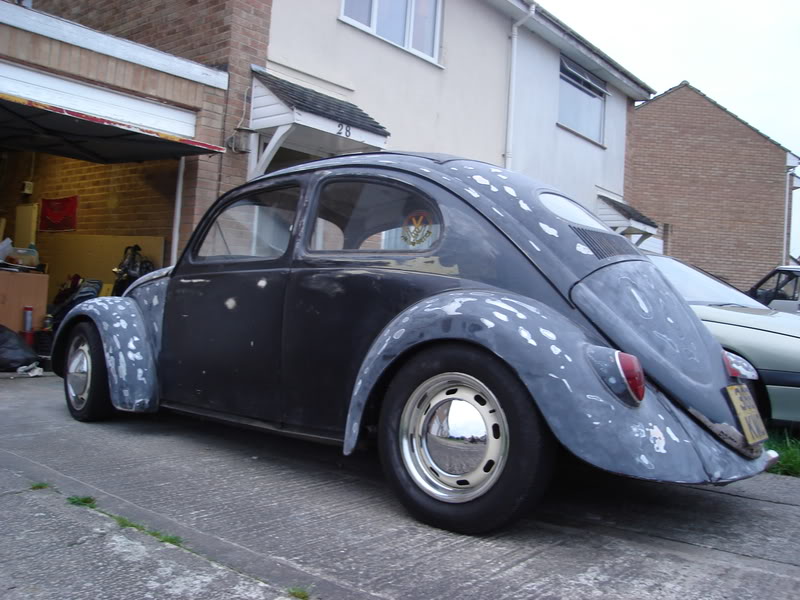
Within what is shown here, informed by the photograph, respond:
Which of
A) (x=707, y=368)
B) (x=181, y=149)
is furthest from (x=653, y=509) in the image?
(x=181, y=149)

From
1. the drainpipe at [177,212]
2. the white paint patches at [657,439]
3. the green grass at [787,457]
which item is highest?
the drainpipe at [177,212]

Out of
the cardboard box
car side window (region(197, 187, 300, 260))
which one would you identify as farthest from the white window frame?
car side window (region(197, 187, 300, 260))

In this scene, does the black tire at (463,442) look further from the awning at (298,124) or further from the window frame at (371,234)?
the awning at (298,124)

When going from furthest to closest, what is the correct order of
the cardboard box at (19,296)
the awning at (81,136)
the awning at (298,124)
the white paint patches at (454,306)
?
1. the awning at (298,124)
2. the cardboard box at (19,296)
3. the awning at (81,136)
4. the white paint patches at (454,306)

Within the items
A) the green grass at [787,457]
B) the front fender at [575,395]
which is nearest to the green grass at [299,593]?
the front fender at [575,395]

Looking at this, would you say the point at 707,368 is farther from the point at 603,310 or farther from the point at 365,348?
the point at 365,348

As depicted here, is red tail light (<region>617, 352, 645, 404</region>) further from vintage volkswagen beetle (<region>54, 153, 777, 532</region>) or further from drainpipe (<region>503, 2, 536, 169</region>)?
drainpipe (<region>503, 2, 536, 169</region>)

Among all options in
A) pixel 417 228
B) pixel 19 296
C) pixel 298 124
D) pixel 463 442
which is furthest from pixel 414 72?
pixel 463 442

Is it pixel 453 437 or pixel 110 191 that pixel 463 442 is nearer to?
pixel 453 437

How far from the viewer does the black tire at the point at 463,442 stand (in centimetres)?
256

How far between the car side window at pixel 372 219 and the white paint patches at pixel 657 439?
1210 millimetres

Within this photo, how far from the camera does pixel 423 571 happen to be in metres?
2.35

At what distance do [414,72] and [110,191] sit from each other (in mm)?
4830

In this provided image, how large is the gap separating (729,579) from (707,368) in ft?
3.00
